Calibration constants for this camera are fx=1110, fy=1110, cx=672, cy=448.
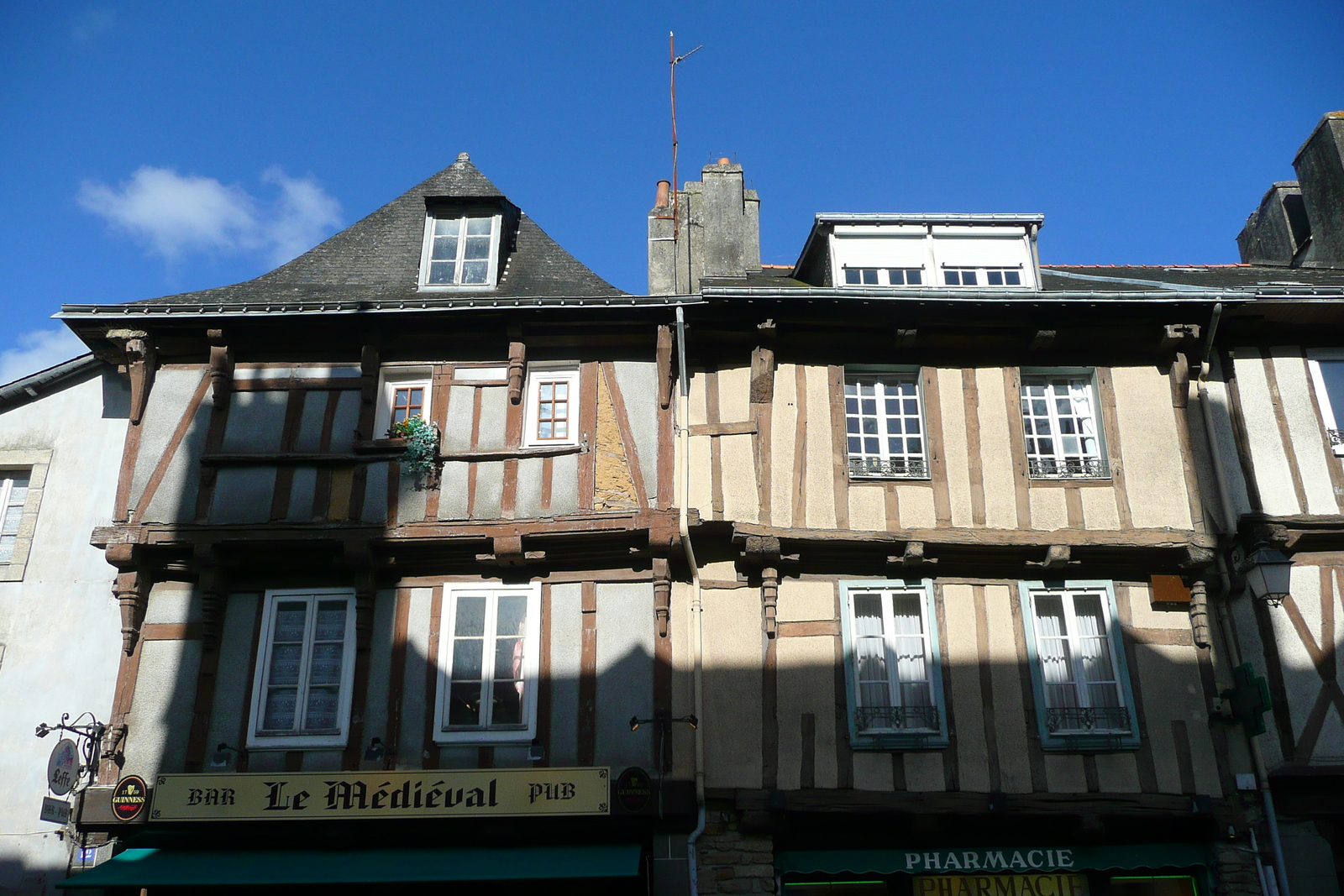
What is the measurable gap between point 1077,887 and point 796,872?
230cm

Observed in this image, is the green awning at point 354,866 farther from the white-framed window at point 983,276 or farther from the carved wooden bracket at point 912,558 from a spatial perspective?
the white-framed window at point 983,276

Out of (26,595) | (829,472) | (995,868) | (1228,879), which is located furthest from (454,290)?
(1228,879)

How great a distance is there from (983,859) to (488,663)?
13.9 feet

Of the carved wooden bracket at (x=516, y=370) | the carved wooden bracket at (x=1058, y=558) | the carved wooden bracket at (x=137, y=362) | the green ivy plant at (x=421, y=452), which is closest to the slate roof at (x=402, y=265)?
the carved wooden bracket at (x=137, y=362)

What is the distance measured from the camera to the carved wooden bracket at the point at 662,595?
908 centimetres

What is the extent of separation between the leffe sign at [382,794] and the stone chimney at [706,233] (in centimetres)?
497

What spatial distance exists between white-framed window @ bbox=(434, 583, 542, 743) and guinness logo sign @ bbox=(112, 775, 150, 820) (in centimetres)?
231

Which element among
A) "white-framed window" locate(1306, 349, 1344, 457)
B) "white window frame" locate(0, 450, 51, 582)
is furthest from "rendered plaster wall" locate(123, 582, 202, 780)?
"white-framed window" locate(1306, 349, 1344, 457)

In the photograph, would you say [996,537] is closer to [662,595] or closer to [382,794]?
[662,595]

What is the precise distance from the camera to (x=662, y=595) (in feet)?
29.9

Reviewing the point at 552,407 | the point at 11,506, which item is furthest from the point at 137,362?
the point at 552,407

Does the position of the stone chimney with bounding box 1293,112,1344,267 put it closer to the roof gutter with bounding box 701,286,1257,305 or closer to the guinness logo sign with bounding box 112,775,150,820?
the roof gutter with bounding box 701,286,1257,305

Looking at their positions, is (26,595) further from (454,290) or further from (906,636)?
(906,636)

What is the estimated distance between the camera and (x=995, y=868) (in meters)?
8.71
